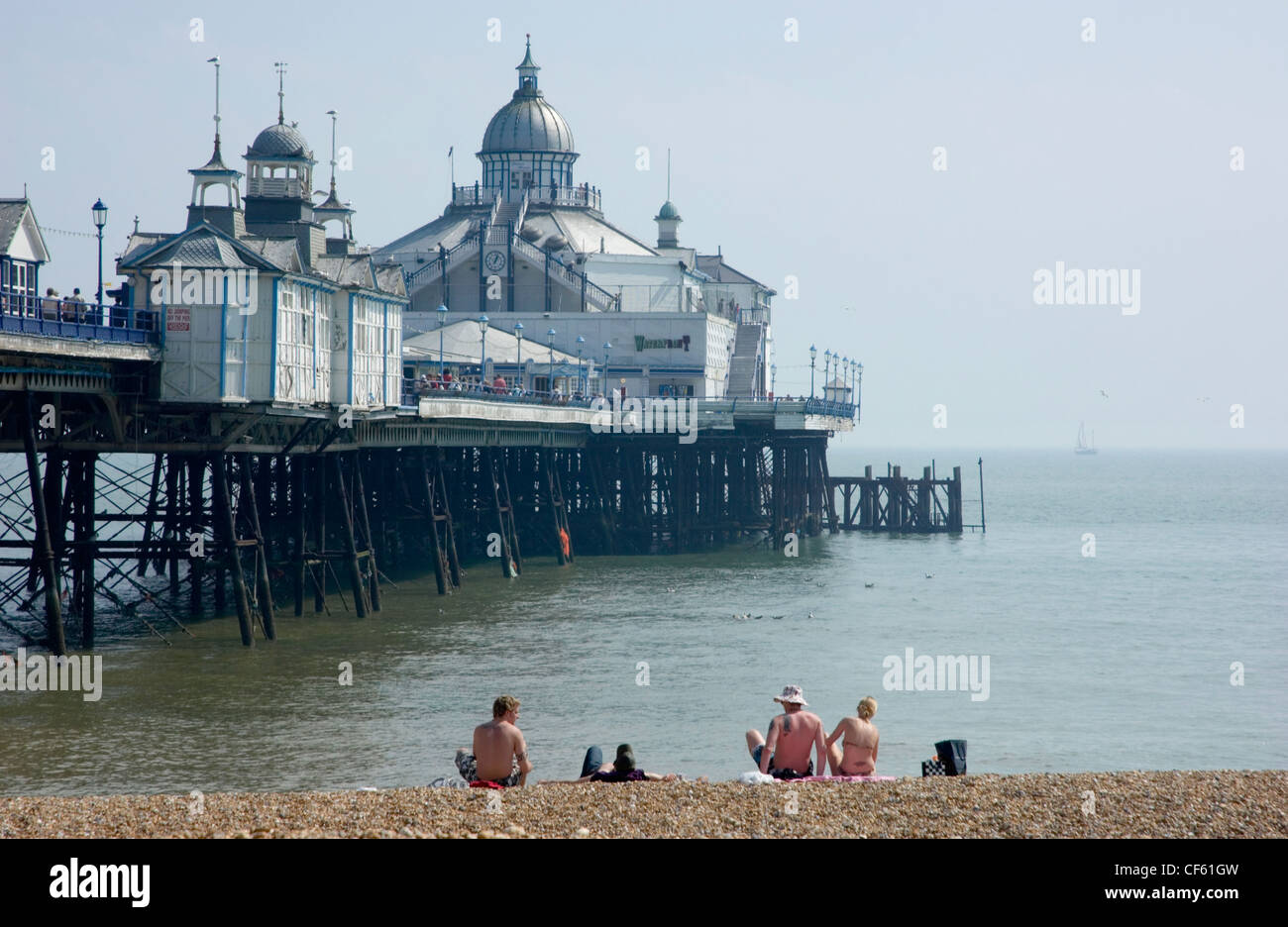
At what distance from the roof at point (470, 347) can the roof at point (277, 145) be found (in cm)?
2010

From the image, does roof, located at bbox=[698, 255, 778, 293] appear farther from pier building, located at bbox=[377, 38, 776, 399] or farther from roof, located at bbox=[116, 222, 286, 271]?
roof, located at bbox=[116, 222, 286, 271]

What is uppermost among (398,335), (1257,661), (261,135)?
(261,135)

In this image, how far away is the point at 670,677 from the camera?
97.8ft

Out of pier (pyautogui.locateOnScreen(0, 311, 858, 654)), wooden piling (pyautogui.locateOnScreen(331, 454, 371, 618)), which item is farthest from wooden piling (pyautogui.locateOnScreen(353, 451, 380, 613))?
wooden piling (pyautogui.locateOnScreen(331, 454, 371, 618))

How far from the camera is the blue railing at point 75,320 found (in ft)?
81.7

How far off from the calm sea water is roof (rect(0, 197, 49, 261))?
777 cm

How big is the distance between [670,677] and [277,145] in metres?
17.7

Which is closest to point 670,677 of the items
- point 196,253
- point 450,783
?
point 196,253

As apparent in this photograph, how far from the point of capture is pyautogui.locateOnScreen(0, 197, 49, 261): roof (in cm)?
2919
